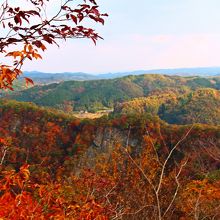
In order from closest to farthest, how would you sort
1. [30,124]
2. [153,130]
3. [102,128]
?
[153,130] < [102,128] < [30,124]

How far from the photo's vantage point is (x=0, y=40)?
3.88 meters

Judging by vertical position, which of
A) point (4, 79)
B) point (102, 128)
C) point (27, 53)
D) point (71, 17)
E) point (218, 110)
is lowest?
point (218, 110)

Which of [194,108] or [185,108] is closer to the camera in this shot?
[194,108]

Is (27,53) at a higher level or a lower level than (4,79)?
higher

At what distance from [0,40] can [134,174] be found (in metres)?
22.0

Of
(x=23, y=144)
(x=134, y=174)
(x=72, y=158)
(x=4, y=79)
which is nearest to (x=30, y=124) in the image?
(x=23, y=144)

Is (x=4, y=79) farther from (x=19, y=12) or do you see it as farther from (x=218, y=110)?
(x=218, y=110)

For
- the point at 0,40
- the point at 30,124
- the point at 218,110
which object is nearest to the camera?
the point at 0,40

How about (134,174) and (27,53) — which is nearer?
(27,53)

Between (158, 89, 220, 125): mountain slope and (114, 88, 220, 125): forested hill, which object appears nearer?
(158, 89, 220, 125): mountain slope

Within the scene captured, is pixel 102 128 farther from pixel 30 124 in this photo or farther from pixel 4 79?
pixel 4 79

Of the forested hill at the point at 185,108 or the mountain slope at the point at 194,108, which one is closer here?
the mountain slope at the point at 194,108

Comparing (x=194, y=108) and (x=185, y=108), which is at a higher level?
(x=194, y=108)

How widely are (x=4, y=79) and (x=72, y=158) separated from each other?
61781mm
